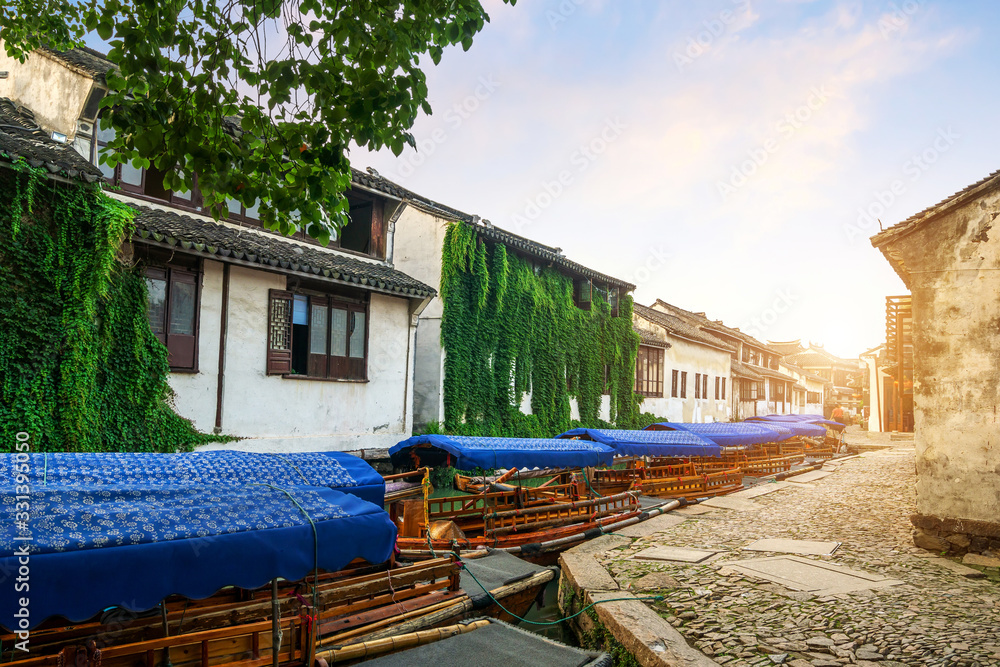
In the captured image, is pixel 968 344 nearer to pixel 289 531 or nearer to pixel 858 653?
pixel 858 653

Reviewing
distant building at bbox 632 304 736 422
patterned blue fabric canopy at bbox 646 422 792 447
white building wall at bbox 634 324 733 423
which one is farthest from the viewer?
white building wall at bbox 634 324 733 423

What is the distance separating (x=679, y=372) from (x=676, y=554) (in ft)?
78.1

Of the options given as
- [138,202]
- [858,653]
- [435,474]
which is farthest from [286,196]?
[435,474]

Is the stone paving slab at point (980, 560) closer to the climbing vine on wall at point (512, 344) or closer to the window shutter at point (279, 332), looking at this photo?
the window shutter at point (279, 332)

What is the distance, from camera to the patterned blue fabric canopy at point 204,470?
4605mm

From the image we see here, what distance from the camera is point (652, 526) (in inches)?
486

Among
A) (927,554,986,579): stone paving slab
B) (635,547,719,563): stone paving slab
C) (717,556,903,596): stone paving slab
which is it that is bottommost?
(635,547,719,563): stone paving slab

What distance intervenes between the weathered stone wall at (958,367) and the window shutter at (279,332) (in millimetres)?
11206

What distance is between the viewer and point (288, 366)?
43.5 ft

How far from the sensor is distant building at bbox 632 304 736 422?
29500 millimetres

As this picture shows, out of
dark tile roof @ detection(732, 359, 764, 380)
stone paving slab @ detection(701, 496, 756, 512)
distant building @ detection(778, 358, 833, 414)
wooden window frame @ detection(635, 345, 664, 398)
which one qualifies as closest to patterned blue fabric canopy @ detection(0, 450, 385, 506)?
stone paving slab @ detection(701, 496, 756, 512)

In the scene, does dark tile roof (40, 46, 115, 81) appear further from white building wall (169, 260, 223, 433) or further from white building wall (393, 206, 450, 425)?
white building wall (393, 206, 450, 425)

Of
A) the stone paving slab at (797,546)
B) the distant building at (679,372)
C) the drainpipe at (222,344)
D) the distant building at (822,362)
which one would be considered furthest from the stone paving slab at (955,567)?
the distant building at (822,362)

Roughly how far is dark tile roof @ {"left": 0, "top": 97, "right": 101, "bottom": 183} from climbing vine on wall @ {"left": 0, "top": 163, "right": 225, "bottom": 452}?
179 mm
